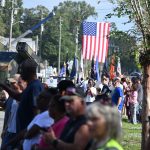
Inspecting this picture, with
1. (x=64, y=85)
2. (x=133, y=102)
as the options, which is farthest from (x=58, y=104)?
(x=133, y=102)

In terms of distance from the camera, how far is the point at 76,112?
5449 millimetres

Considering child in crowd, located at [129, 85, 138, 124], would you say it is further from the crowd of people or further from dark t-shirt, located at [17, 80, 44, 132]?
dark t-shirt, located at [17, 80, 44, 132]

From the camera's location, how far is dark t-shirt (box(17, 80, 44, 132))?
7465 millimetres

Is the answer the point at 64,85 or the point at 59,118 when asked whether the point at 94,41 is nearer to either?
the point at 64,85

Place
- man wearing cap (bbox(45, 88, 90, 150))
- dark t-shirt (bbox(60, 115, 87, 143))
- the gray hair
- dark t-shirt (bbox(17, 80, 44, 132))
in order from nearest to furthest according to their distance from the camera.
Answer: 1. the gray hair
2. man wearing cap (bbox(45, 88, 90, 150))
3. dark t-shirt (bbox(60, 115, 87, 143))
4. dark t-shirt (bbox(17, 80, 44, 132))

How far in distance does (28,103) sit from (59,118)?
1174 millimetres

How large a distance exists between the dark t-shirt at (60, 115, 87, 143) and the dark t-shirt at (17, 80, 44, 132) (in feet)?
6.43

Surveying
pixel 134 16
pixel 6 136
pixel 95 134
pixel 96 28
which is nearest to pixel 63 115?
pixel 95 134

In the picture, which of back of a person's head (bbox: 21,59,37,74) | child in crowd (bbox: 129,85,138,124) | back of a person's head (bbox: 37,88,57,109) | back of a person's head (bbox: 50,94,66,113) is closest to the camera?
back of a person's head (bbox: 50,94,66,113)

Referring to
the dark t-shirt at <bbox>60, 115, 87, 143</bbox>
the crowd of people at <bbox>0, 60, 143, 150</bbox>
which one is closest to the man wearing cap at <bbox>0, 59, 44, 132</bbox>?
the crowd of people at <bbox>0, 60, 143, 150</bbox>

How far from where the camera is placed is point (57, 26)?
367 feet

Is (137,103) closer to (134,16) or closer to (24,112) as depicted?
(134,16)

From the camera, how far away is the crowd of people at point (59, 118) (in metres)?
4.53

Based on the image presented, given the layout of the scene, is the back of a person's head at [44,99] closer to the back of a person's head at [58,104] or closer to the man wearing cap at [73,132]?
the back of a person's head at [58,104]
